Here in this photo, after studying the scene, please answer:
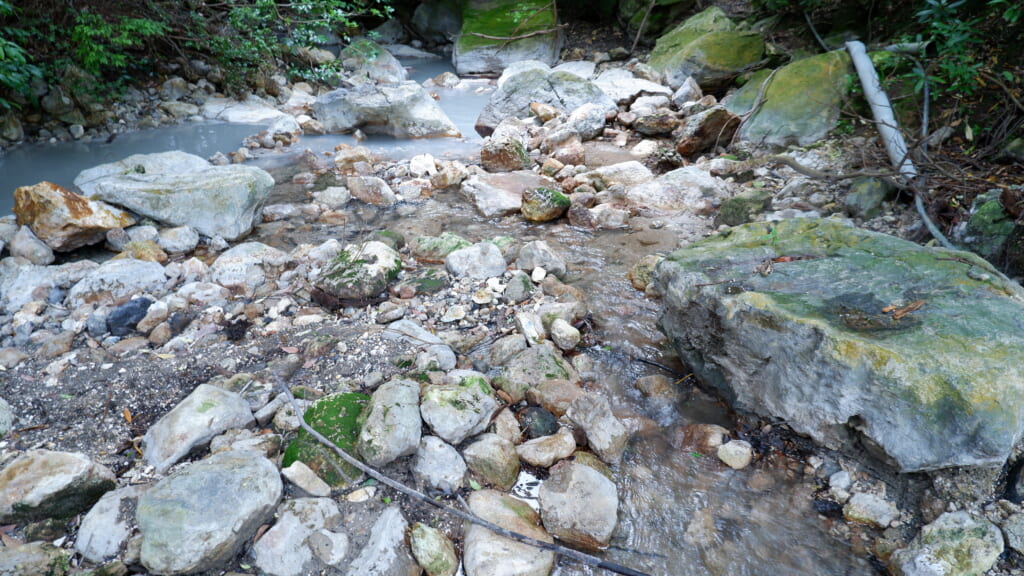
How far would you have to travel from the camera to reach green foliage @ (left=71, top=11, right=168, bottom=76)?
6.25 metres

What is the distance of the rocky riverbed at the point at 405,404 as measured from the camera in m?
1.84

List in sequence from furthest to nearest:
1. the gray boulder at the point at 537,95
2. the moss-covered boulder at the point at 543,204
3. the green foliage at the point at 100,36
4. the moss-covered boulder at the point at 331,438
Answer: the gray boulder at the point at 537,95 → the green foliage at the point at 100,36 → the moss-covered boulder at the point at 543,204 → the moss-covered boulder at the point at 331,438

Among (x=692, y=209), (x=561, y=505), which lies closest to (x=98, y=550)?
(x=561, y=505)

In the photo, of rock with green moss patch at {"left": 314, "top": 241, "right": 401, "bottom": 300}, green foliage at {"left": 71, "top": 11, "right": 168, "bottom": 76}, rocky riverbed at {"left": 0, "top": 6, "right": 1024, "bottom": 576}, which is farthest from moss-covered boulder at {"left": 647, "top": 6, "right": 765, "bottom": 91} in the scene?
green foliage at {"left": 71, "top": 11, "right": 168, "bottom": 76}

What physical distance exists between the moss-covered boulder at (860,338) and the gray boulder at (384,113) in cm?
603

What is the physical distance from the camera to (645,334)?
127 inches

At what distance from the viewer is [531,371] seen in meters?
2.68

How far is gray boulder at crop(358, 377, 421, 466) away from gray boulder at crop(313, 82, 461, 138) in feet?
21.2

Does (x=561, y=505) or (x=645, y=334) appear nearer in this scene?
(x=561, y=505)

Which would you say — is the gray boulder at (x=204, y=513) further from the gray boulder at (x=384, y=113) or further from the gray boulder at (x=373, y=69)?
the gray boulder at (x=373, y=69)

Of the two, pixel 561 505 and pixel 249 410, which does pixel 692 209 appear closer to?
pixel 561 505

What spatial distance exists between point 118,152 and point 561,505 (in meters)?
7.13

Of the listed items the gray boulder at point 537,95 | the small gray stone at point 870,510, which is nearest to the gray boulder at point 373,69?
the gray boulder at point 537,95

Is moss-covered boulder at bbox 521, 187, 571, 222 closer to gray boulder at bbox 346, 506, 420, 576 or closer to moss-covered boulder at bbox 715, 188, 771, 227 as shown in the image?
moss-covered boulder at bbox 715, 188, 771, 227
